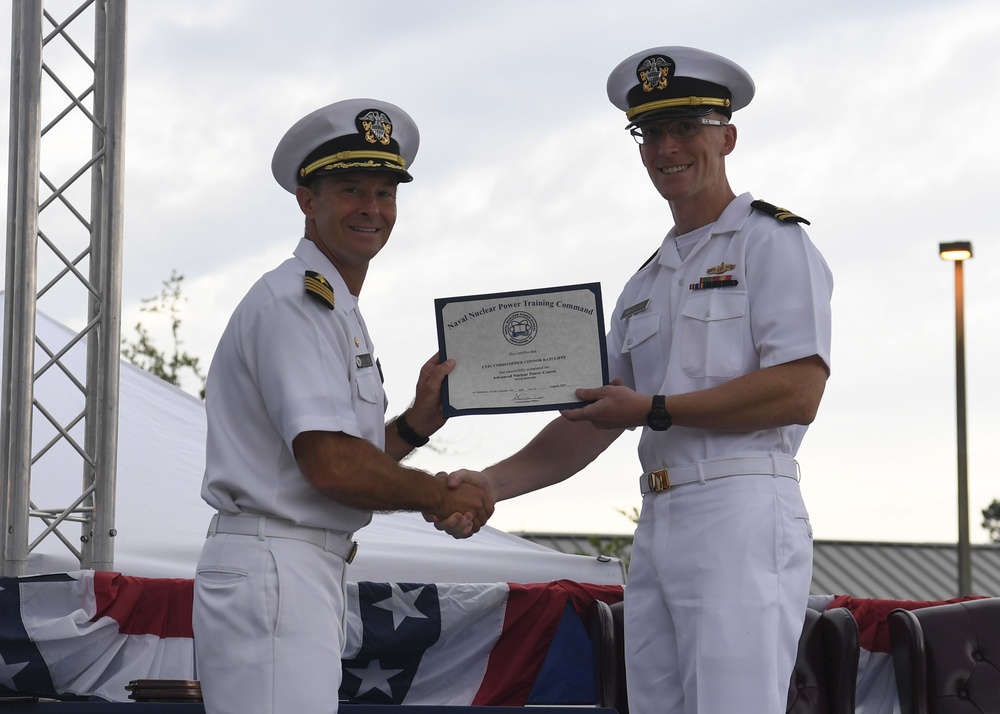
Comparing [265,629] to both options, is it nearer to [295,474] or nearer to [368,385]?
Answer: [295,474]

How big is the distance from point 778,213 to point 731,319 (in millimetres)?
311

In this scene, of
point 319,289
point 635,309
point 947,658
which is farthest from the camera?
point 947,658

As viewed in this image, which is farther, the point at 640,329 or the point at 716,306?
the point at 640,329

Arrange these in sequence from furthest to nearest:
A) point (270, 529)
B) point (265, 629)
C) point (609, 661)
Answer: point (609, 661) < point (270, 529) < point (265, 629)

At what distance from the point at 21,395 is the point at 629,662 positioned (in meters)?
3.08

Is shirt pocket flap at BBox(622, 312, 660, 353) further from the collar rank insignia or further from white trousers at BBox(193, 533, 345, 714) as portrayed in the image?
white trousers at BBox(193, 533, 345, 714)

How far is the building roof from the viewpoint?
1838cm

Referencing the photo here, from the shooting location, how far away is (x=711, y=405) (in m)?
2.77

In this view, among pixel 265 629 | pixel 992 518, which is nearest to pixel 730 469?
pixel 265 629

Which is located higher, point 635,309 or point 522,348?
point 635,309

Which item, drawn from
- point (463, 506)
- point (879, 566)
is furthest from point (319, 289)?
point (879, 566)

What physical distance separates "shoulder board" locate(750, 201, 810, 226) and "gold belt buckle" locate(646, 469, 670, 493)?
0.69 m

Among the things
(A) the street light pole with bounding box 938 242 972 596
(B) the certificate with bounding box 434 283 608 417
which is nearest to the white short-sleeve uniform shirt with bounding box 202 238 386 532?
(B) the certificate with bounding box 434 283 608 417

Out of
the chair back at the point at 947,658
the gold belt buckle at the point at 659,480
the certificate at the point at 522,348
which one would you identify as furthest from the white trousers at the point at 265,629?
the chair back at the point at 947,658
